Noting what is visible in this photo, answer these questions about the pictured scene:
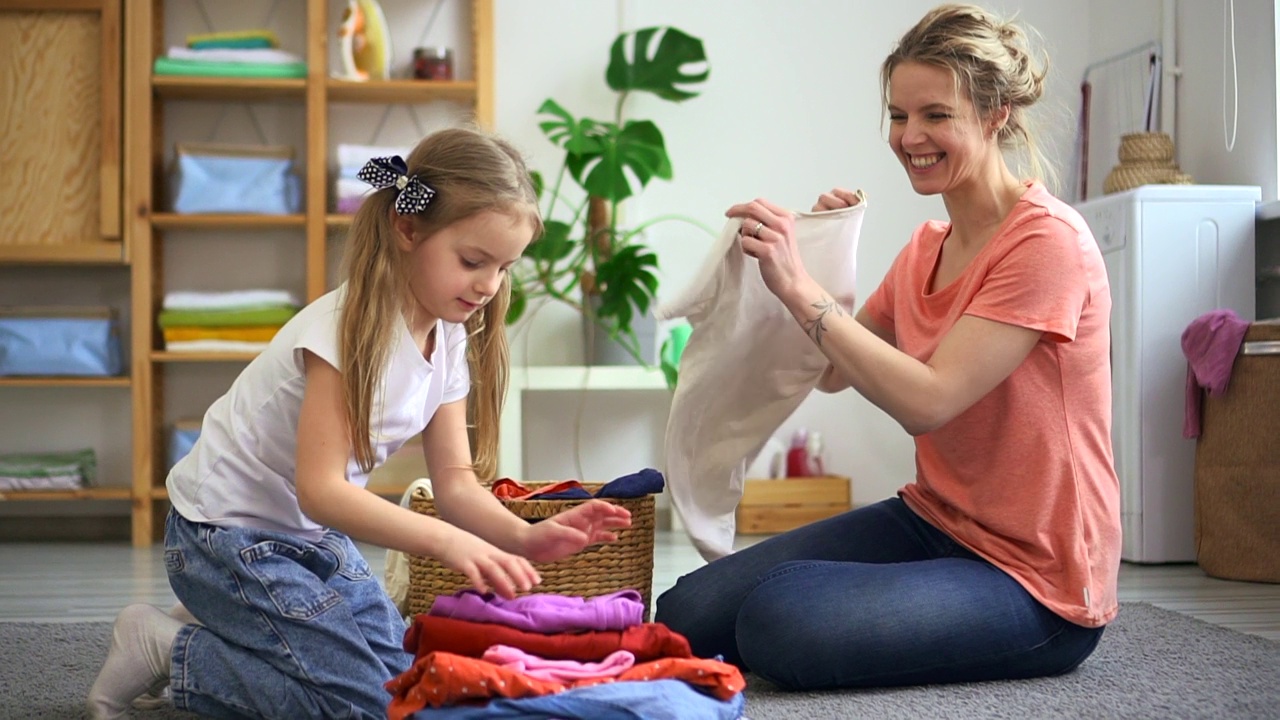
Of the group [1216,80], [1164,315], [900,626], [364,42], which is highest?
[364,42]

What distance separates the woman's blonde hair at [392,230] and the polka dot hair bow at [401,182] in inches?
0.5

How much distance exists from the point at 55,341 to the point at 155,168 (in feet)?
2.00

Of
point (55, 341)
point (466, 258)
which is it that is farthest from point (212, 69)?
point (466, 258)

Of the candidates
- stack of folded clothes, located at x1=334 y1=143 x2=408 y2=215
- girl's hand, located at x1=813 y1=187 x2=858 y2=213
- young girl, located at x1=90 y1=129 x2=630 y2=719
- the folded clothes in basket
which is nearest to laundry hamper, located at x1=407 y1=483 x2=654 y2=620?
the folded clothes in basket

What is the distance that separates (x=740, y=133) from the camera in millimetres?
4324

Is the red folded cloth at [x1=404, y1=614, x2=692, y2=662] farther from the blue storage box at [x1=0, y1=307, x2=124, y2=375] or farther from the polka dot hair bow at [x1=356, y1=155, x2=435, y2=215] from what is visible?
the blue storage box at [x1=0, y1=307, x2=124, y2=375]

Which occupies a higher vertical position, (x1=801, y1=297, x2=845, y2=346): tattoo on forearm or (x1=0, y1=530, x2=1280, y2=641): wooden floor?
(x1=801, y1=297, x2=845, y2=346): tattoo on forearm

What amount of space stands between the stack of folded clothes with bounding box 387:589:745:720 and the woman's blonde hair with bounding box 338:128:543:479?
281mm

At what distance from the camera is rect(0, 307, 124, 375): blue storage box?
383 cm

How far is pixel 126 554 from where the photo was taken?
3.67m

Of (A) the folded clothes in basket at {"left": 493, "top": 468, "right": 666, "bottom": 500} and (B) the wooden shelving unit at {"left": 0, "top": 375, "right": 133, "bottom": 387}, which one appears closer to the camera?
(A) the folded clothes in basket at {"left": 493, "top": 468, "right": 666, "bottom": 500}

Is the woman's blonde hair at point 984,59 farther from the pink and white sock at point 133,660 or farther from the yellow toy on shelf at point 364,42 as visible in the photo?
the yellow toy on shelf at point 364,42

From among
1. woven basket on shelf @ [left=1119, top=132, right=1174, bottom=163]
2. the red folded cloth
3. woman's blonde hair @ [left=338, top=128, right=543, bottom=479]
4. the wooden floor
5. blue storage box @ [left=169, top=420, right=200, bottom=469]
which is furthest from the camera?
blue storage box @ [left=169, top=420, right=200, bottom=469]

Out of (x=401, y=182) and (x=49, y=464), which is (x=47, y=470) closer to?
(x=49, y=464)
